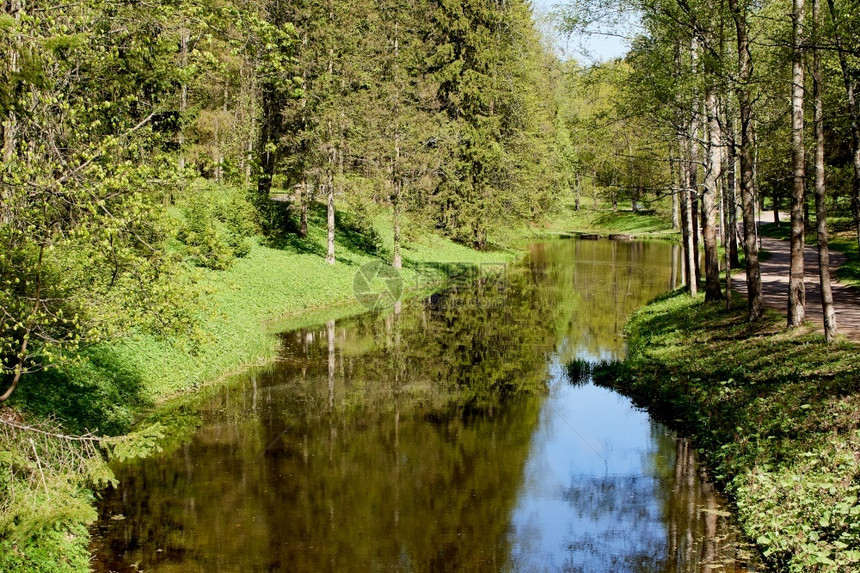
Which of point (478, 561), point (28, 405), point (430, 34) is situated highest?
point (430, 34)

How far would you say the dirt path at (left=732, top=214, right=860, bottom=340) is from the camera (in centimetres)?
1847

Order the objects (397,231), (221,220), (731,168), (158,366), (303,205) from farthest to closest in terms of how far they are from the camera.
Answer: (397,231) < (303,205) < (221,220) < (731,168) < (158,366)

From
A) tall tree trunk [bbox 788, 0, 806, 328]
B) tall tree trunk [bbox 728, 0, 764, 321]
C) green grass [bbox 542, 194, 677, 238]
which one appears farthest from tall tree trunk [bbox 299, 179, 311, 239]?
green grass [bbox 542, 194, 677, 238]

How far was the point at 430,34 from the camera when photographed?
4853cm

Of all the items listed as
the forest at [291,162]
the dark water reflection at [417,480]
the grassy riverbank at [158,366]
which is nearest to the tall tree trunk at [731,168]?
the forest at [291,162]

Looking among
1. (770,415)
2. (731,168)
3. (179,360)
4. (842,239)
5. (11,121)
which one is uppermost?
(731,168)

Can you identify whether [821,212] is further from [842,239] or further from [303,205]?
[842,239]

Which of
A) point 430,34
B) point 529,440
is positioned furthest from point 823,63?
point 430,34

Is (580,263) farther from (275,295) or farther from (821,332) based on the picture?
(821,332)

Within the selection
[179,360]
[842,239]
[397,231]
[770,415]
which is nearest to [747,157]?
[770,415]

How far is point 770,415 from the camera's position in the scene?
13.4 m

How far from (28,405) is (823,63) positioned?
2016 cm

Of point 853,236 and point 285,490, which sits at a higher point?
point 853,236

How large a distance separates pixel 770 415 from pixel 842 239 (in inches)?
1443
